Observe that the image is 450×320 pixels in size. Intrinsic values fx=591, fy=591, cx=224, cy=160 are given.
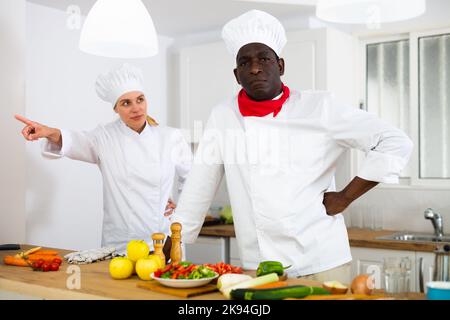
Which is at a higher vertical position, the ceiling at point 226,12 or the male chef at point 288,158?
the ceiling at point 226,12

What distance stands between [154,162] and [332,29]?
3.68ft

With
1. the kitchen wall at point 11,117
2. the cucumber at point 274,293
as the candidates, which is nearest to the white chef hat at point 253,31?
the cucumber at point 274,293

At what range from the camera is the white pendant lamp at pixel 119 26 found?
1.94m

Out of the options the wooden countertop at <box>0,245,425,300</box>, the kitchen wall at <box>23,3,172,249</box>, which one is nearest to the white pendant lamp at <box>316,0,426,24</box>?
the kitchen wall at <box>23,3,172,249</box>

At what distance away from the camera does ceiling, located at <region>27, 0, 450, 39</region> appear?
2664 mm

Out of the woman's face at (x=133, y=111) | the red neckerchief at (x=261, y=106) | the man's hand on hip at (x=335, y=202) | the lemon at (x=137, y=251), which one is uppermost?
the woman's face at (x=133, y=111)

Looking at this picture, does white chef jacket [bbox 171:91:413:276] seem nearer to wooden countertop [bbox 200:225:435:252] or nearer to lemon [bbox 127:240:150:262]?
lemon [bbox 127:240:150:262]

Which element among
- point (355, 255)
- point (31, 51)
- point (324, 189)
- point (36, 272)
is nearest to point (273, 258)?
point (324, 189)

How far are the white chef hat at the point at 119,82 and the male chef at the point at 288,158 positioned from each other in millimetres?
706

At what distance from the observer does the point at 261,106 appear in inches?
64.5

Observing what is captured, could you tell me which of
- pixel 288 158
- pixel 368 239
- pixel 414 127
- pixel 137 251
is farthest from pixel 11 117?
pixel 414 127

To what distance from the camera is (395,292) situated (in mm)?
1202

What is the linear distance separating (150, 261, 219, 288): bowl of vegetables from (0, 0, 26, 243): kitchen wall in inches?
43.7

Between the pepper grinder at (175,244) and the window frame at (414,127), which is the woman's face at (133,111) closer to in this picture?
the pepper grinder at (175,244)
